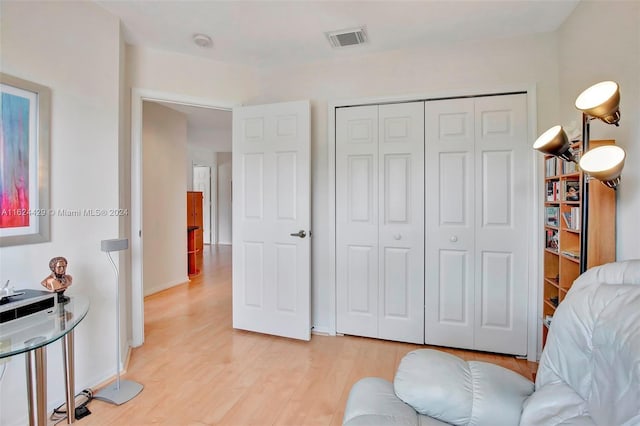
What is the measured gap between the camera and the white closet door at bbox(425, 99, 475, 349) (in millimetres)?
2523

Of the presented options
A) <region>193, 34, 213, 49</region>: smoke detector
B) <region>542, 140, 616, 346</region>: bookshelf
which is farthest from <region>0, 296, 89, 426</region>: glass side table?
<region>542, 140, 616, 346</region>: bookshelf

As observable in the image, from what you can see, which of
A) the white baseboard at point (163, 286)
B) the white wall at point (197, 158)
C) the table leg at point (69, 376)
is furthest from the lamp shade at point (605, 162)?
→ the white wall at point (197, 158)

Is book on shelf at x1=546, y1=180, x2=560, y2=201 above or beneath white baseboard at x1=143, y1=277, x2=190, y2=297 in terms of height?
above

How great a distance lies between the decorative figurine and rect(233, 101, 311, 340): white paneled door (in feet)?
4.55

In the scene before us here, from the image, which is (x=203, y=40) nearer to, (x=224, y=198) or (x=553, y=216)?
(x=553, y=216)

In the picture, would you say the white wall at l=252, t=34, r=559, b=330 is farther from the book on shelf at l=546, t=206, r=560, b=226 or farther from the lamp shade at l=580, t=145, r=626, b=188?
the lamp shade at l=580, t=145, r=626, b=188

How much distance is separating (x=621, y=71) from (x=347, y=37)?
1677 millimetres

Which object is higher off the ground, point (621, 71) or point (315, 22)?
point (315, 22)

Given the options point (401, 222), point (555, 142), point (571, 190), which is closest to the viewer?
point (555, 142)

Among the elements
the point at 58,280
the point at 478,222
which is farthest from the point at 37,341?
the point at 478,222

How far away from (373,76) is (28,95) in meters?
2.30

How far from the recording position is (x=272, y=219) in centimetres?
283

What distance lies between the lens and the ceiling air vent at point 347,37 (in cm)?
239

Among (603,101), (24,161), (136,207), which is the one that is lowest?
(136,207)
